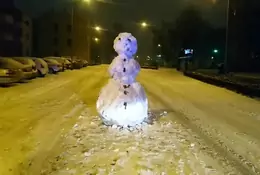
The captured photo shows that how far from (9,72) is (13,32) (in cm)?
3940

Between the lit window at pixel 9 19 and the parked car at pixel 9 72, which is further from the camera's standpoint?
the lit window at pixel 9 19

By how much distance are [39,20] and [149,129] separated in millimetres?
74466

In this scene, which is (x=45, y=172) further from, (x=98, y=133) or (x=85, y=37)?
(x=85, y=37)

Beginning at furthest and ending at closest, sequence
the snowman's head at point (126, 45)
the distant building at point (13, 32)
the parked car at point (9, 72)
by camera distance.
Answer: the distant building at point (13, 32), the parked car at point (9, 72), the snowman's head at point (126, 45)

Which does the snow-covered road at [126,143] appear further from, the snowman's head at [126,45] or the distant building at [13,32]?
the distant building at [13,32]

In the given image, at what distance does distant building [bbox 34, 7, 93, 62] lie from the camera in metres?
75.4

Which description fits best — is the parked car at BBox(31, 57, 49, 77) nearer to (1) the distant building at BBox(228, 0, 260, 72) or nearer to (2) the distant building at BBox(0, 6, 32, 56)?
(2) the distant building at BBox(0, 6, 32, 56)

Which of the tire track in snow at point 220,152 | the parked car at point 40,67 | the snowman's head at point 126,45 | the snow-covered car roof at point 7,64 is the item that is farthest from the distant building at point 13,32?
the tire track in snow at point 220,152

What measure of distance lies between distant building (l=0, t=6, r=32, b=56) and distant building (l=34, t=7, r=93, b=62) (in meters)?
7.83

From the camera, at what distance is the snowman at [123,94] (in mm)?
8719

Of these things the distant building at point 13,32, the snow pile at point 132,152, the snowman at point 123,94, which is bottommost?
the snow pile at point 132,152

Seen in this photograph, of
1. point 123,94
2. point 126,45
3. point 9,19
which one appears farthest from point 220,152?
point 9,19

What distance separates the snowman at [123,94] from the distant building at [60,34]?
2531 inches

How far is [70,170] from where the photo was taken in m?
5.61
